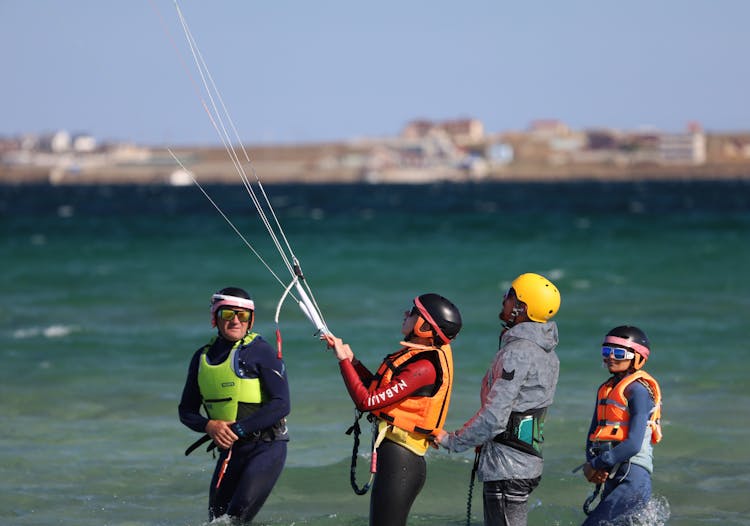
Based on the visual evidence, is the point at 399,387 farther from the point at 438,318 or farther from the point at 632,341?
the point at 632,341

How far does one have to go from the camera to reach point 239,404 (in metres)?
6.69

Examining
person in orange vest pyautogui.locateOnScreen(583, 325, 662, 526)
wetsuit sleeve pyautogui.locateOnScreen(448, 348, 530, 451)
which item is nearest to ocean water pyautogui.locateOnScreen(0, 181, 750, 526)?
person in orange vest pyautogui.locateOnScreen(583, 325, 662, 526)

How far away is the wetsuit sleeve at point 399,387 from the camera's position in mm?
5953

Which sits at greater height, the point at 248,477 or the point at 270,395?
the point at 270,395

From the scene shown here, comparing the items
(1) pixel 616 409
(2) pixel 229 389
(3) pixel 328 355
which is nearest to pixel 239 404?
(2) pixel 229 389

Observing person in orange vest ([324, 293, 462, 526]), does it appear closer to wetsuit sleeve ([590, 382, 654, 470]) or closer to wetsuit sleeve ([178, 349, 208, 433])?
wetsuit sleeve ([590, 382, 654, 470])

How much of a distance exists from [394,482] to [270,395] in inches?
39.6

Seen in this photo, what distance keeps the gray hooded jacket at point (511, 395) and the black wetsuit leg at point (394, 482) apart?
10.2 inches

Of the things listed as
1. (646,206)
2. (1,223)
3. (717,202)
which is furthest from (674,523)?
(717,202)

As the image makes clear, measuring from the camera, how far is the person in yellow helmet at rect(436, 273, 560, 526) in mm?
5906

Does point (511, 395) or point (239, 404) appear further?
point (239, 404)

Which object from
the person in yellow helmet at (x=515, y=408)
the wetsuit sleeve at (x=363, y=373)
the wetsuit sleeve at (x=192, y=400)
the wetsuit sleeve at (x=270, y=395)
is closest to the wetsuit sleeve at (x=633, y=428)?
the person in yellow helmet at (x=515, y=408)

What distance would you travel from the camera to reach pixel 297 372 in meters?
16.3

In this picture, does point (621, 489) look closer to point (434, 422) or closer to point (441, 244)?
point (434, 422)
